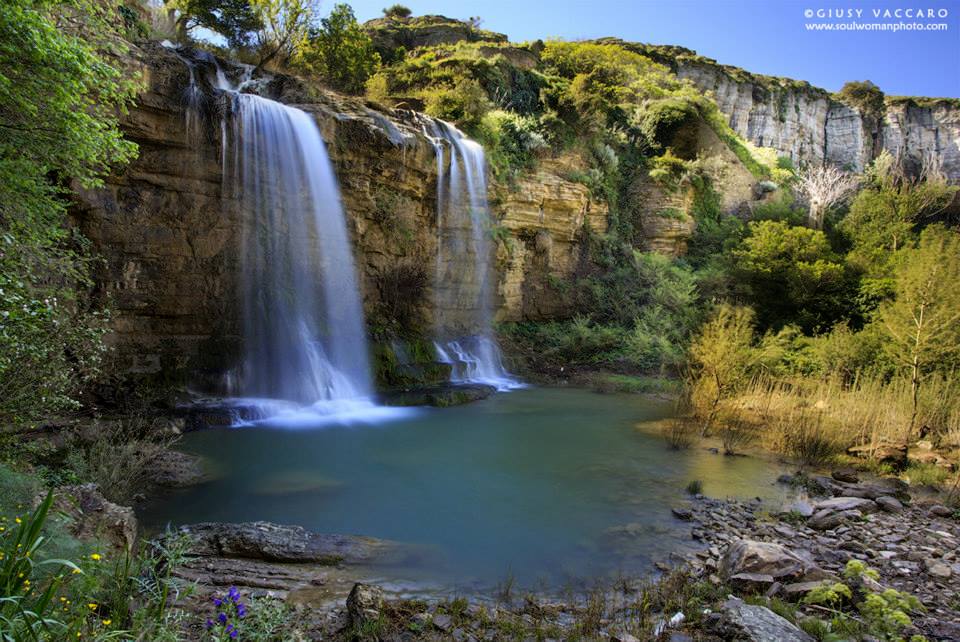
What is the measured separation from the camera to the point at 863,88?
146 feet

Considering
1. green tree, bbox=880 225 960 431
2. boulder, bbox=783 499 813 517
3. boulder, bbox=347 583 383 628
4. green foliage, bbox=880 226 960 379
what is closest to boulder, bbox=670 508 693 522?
boulder, bbox=783 499 813 517

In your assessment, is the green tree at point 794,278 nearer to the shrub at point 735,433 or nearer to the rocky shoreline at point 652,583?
the shrub at point 735,433

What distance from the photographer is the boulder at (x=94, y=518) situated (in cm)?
358

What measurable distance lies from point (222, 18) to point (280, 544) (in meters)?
19.9

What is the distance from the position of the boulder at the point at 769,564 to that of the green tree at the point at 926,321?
20.8 feet

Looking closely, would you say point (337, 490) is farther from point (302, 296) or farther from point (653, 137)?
point (653, 137)

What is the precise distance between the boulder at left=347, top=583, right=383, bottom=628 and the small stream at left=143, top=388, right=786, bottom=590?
89 centimetres

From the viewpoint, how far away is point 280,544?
5.07 metres

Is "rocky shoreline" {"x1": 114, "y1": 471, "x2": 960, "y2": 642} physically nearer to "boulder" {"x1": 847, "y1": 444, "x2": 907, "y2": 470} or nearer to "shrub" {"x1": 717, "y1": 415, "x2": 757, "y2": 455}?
"boulder" {"x1": 847, "y1": 444, "x2": 907, "y2": 470}

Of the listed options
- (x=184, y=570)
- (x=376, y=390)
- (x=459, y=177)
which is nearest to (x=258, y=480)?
(x=184, y=570)

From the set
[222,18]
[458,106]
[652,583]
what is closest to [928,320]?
[652,583]

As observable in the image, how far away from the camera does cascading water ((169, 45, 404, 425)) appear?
12.3 metres

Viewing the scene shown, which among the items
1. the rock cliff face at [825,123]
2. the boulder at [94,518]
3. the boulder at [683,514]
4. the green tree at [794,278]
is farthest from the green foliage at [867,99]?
the boulder at [94,518]

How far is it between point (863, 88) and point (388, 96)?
4409 centimetres
